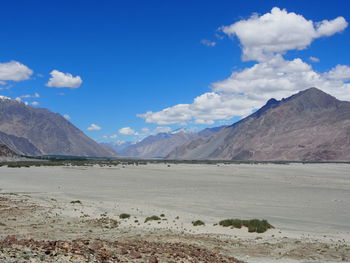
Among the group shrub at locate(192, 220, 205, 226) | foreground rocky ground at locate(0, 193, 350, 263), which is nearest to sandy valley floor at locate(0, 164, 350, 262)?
foreground rocky ground at locate(0, 193, 350, 263)

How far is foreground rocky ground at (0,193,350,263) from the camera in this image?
10766 millimetres

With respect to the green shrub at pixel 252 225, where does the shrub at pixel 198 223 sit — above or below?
below

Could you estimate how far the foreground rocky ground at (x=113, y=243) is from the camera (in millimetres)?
10766

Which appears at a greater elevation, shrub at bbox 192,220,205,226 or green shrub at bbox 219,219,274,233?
green shrub at bbox 219,219,274,233

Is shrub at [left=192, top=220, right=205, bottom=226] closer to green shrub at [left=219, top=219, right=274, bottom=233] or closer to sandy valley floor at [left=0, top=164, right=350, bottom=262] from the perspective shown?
sandy valley floor at [left=0, top=164, right=350, bottom=262]

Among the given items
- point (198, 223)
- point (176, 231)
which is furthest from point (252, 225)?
point (176, 231)

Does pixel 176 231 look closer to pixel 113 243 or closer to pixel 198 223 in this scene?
pixel 198 223

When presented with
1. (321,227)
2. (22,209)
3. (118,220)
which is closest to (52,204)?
(22,209)

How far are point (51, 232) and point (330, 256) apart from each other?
41.3 ft

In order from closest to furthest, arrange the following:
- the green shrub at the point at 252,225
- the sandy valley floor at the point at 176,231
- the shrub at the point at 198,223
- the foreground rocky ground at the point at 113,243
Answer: the foreground rocky ground at the point at 113,243
the sandy valley floor at the point at 176,231
the green shrub at the point at 252,225
the shrub at the point at 198,223

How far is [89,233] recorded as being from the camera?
19.1 metres

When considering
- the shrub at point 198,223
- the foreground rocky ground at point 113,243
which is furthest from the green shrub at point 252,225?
the shrub at point 198,223

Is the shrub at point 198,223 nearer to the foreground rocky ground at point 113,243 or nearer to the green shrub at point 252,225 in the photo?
the green shrub at point 252,225

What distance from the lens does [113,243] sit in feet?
45.4
